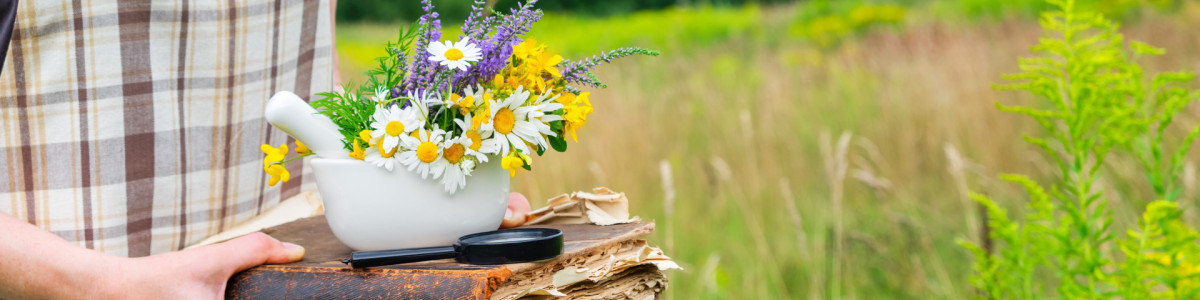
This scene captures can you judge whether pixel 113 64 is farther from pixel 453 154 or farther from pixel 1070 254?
pixel 1070 254

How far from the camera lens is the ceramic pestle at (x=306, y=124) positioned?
1072mm

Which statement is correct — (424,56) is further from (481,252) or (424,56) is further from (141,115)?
(141,115)

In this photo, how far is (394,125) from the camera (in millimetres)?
1025

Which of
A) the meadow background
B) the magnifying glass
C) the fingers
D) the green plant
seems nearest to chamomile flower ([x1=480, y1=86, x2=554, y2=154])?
the magnifying glass

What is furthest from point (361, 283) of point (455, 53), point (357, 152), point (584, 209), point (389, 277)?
point (584, 209)

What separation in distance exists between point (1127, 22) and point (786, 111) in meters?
4.04

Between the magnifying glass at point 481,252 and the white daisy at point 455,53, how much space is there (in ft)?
0.60

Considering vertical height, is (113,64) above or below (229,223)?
above

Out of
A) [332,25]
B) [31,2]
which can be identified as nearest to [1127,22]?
[332,25]

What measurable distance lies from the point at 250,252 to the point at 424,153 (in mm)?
231

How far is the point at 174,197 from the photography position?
4.41 feet

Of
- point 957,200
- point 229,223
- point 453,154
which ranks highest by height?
point 453,154

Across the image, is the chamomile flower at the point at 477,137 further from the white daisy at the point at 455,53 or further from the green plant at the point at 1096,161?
the green plant at the point at 1096,161

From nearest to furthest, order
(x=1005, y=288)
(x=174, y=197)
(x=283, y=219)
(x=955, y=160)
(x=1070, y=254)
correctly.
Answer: (x=174, y=197) → (x=283, y=219) → (x=1070, y=254) → (x=1005, y=288) → (x=955, y=160)
